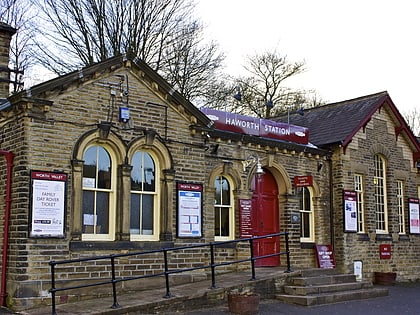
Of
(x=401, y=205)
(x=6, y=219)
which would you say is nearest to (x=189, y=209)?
(x=6, y=219)

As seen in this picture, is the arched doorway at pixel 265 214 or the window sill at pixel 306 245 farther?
the window sill at pixel 306 245

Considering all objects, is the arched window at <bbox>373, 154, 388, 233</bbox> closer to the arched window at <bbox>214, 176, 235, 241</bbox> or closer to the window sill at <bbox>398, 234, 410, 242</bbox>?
the window sill at <bbox>398, 234, 410, 242</bbox>

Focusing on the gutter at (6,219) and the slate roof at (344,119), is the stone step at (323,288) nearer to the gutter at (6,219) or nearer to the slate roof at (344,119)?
the slate roof at (344,119)

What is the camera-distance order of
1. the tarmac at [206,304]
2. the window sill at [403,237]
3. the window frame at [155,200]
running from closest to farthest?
the tarmac at [206,304] < the window frame at [155,200] < the window sill at [403,237]

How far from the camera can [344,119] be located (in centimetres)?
1927

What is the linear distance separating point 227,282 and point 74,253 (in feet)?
11.0

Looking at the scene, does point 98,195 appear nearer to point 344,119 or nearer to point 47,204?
point 47,204

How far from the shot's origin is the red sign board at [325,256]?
16.8 meters

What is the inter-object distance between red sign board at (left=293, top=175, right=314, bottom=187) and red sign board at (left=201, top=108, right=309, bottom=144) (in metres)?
1.15

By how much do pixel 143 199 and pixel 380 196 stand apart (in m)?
9.76

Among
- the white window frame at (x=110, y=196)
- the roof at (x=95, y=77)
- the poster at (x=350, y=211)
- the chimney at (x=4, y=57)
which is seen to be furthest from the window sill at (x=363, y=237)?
the chimney at (x=4, y=57)

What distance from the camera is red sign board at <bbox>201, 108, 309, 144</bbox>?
1491 centimetres

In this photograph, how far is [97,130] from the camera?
11789mm

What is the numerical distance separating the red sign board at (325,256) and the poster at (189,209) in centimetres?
507
